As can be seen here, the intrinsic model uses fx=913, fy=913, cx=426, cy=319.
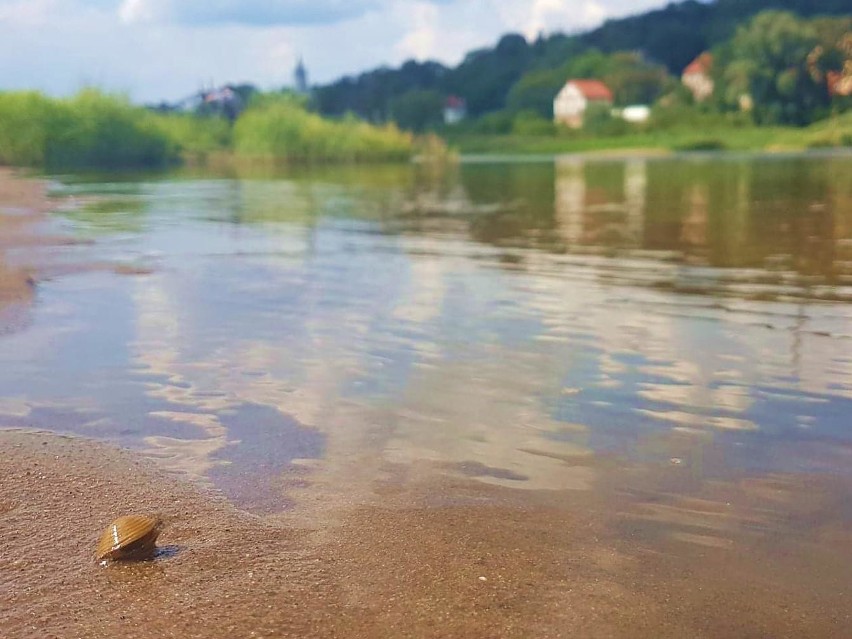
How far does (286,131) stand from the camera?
84250mm

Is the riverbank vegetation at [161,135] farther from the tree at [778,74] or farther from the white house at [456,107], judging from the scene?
the white house at [456,107]

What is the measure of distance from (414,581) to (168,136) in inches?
3388

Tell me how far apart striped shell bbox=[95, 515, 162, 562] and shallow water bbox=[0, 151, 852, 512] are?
86cm

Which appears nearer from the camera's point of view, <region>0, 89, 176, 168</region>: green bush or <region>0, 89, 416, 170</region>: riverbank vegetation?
<region>0, 89, 176, 168</region>: green bush

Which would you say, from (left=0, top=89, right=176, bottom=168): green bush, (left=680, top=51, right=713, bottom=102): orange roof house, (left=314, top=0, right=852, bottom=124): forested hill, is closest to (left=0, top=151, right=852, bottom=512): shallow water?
(left=0, top=89, right=176, bottom=168): green bush

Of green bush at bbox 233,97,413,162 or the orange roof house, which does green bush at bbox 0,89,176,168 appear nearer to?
green bush at bbox 233,97,413,162

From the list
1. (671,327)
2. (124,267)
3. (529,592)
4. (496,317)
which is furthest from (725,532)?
(124,267)

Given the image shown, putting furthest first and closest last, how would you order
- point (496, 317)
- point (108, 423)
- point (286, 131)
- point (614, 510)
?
point (286, 131)
point (496, 317)
point (108, 423)
point (614, 510)

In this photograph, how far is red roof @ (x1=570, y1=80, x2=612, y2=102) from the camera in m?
146

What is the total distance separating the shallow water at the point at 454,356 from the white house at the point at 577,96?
5133 inches

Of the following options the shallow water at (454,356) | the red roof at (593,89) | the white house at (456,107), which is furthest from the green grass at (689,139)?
the shallow water at (454,356)

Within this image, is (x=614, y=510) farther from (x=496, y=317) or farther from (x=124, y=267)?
(x=124, y=267)

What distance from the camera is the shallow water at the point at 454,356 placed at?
643 centimetres

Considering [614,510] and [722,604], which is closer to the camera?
[722,604]
